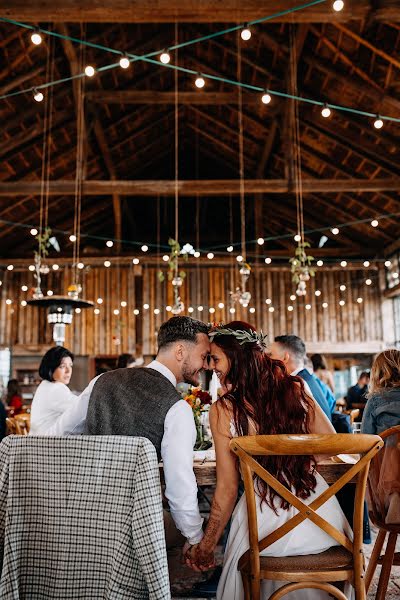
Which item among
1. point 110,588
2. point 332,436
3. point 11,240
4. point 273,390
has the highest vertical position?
point 11,240

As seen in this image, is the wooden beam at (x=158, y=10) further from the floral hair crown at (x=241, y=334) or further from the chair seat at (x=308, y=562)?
the chair seat at (x=308, y=562)

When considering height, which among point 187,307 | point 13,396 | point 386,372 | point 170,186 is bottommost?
point 13,396

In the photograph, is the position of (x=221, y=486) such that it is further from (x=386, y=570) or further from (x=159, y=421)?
(x=386, y=570)

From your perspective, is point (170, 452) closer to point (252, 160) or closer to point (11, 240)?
point (252, 160)

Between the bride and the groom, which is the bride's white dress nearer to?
the bride

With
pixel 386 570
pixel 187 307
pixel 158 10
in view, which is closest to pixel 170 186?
pixel 158 10

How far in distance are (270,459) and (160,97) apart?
10.7m

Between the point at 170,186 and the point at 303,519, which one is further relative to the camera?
the point at 170,186

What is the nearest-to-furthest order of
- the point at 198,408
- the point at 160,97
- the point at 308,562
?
the point at 308,562, the point at 198,408, the point at 160,97

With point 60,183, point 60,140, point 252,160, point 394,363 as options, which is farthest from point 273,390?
point 252,160

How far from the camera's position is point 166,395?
2301mm

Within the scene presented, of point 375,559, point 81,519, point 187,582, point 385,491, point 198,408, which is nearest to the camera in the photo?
point 81,519

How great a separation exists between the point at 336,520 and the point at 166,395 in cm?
88

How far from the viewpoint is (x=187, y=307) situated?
50.3 ft
